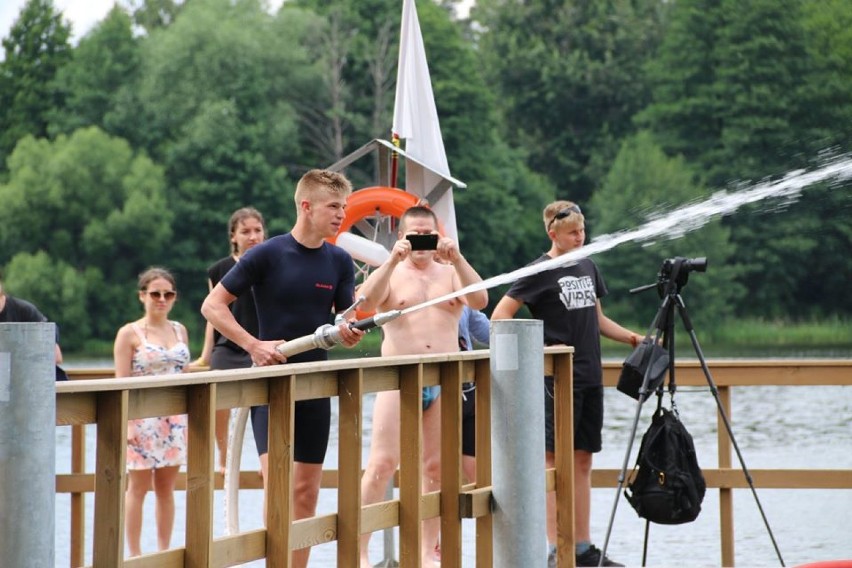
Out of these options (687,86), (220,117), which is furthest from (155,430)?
(687,86)

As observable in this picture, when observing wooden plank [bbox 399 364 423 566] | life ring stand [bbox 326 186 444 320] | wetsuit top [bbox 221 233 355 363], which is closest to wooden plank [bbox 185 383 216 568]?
wooden plank [bbox 399 364 423 566]

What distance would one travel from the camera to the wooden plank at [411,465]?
190 inches

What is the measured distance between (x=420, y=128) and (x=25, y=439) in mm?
5709

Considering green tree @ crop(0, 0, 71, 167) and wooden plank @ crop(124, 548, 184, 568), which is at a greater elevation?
green tree @ crop(0, 0, 71, 167)

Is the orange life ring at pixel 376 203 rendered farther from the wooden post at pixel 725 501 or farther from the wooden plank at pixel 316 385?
the wooden plank at pixel 316 385

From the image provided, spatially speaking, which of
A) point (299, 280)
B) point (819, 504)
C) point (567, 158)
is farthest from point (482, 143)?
point (299, 280)

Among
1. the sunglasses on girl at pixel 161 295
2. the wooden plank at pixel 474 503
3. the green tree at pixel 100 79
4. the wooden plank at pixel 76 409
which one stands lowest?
the wooden plank at pixel 474 503

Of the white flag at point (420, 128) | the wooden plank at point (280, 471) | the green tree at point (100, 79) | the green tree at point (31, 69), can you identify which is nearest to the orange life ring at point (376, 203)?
the white flag at point (420, 128)

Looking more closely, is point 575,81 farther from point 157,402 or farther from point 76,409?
point 76,409

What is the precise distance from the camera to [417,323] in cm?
622

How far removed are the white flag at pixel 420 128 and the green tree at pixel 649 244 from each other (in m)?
24.8

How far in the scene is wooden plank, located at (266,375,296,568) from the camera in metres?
4.19

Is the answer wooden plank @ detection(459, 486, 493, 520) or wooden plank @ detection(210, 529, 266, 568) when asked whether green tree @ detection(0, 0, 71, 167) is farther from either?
wooden plank @ detection(210, 529, 266, 568)

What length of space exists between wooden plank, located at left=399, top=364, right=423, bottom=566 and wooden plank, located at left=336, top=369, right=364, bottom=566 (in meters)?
0.31
